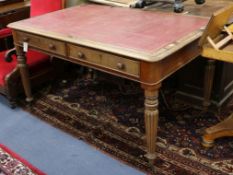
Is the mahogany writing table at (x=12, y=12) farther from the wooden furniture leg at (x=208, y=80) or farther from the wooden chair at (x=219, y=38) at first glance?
the wooden chair at (x=219, y=38)

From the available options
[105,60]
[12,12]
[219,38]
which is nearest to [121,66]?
[105,60]

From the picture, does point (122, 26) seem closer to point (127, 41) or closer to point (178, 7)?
point (127, 41)

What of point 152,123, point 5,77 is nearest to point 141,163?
point 152,123

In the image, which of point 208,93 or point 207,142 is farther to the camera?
point 208,93

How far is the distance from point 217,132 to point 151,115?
55 centimetres

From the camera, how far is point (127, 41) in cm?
153

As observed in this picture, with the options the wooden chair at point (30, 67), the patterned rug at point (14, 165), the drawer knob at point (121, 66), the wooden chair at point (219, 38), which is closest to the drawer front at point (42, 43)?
the wooden chair at point (30, 67)

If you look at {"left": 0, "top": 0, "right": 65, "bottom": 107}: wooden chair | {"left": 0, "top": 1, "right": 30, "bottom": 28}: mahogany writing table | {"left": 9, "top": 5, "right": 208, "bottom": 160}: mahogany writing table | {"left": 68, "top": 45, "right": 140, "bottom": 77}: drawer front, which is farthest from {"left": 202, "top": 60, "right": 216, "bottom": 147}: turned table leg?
{"left": 0, "top": 1, "right": 30, "bottom": 28}: mahogany writing table

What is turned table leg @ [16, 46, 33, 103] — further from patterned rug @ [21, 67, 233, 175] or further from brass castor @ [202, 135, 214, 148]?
brass castor @ [202, 135, 214, 148]

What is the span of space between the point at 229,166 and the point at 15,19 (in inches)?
89.5

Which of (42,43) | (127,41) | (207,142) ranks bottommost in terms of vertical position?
(207,142)

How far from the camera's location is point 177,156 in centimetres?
180

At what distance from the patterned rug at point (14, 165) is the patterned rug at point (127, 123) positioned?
1.29ft

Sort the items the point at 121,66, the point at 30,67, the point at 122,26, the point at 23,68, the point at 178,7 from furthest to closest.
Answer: the point at 30,67
the point at 23,68
the point at 178,7
the point at 122,26
the point at 121,66
